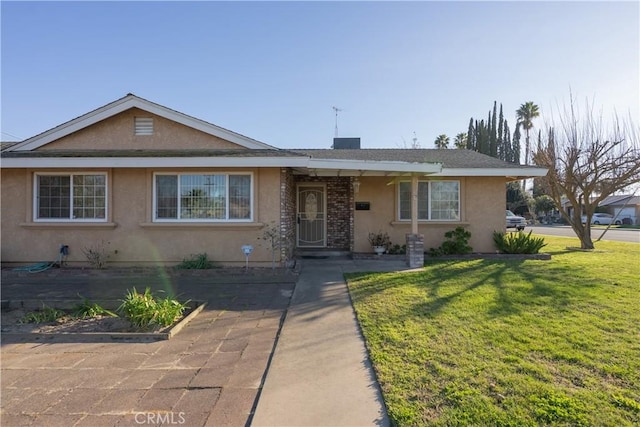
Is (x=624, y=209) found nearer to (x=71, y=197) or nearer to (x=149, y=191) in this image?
(x=149, y=191)

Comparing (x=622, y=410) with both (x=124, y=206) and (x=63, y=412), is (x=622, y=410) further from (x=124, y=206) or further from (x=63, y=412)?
(x=124, y=206)

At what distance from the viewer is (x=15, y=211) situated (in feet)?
30.8

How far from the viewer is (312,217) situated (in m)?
12.8

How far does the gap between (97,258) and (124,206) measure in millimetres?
1441

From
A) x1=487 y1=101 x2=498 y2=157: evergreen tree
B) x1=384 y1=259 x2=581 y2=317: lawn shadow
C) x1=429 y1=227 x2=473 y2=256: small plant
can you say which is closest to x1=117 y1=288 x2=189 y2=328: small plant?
x1=384 y1=259 x2=581 y2=317: lawn shadow

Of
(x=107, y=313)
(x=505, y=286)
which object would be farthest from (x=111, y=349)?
(x=505, y=286)

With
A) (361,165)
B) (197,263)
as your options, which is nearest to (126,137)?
(197,263)

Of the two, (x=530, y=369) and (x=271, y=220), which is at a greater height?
(x=271, y=220)

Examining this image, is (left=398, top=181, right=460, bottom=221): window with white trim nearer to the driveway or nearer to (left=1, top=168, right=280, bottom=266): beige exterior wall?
(left=1, top=168, right=280, bottom=266): beige exterior wall

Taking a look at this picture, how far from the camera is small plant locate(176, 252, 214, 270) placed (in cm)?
894

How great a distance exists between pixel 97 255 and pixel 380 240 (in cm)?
781

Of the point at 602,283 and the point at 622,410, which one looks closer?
the point at 622,410

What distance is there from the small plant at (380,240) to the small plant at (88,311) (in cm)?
760

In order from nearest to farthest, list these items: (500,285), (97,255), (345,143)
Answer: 1. (500,285)
2. (97,255)
3. (345,143)
